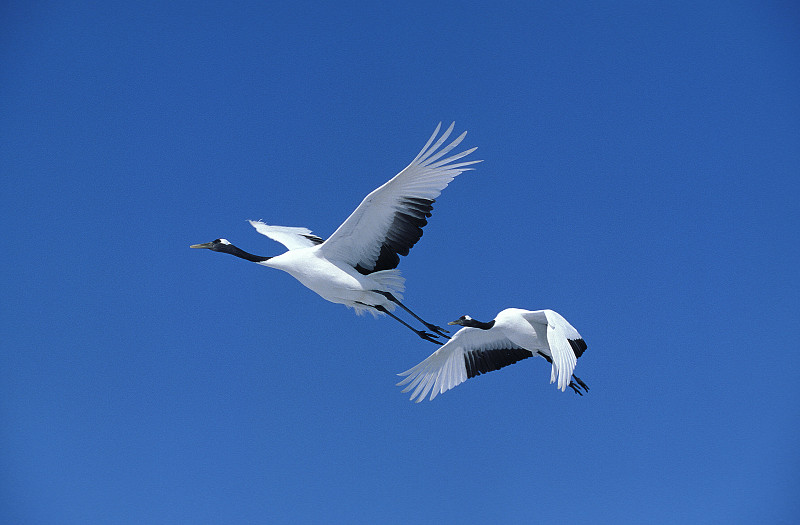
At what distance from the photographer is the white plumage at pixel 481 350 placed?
14703 mm

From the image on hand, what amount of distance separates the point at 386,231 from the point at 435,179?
1454 mm

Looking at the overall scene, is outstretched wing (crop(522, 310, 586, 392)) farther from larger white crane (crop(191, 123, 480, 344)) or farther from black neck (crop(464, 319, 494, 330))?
larger white crane (crop(191, 123, 480, 344))

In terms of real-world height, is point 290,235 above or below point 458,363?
above

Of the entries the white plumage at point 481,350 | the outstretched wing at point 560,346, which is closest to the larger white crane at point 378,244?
the white plumage at point 481,350

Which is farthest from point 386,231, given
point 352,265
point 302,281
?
point 302,281

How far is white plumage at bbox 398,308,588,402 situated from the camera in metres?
14.7

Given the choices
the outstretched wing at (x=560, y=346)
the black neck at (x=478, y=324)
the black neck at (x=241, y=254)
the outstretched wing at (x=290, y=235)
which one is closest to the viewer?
the outstretched wing at (x=560, y=346)

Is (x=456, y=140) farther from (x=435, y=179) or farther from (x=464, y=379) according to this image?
(x=464, y=379)

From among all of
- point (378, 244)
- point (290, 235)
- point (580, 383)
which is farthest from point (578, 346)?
point (290, 235)

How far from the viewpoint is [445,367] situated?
16.4 meters

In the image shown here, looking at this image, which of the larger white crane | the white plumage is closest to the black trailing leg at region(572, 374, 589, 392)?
the white plumage

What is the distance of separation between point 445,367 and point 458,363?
0.31 meters

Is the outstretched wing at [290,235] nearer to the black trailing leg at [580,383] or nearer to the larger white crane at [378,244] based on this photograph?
the larger white crane at [378,244]

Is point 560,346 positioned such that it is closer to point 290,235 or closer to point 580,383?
point 580,383
